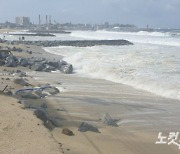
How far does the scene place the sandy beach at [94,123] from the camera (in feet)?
26.0

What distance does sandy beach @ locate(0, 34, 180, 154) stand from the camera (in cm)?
794

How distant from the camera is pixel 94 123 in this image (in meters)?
10.2

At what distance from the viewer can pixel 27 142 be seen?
7754 mm

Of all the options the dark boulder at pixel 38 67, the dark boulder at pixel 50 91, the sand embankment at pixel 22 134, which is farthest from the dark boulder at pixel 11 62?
the sand embankment at pixel 22 134

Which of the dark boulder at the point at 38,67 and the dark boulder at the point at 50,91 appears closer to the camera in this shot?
the dark boulder at the point at 50,91

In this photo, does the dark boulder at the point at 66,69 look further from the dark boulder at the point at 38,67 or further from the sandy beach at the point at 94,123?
the sandy beach at the point at 94,123

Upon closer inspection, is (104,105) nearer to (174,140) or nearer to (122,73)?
(174,140)

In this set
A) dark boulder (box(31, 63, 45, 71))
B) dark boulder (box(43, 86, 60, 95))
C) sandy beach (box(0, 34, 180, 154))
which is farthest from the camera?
dark boulder (box(31, 63, 45, 71))

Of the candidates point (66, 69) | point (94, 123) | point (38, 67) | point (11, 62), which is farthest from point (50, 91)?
point (11, 62)

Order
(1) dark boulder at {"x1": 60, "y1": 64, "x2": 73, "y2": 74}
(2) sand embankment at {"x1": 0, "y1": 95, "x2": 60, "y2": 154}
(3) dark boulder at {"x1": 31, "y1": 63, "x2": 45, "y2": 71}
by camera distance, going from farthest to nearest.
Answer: (3) dark boulder at {"x1": 31, "y1": 63, "x2": 45, "y2": 71} < (1) dark boulder at {"x1": 60, "y1": 64, "x2": 73, "y2": 74} < (2) sand embankment at {"x1": 0, "y1": 95, "x2": 60, "y2": 154}

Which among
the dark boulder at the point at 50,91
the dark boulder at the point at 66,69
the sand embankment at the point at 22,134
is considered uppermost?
the sand embankment at the point at 22,134

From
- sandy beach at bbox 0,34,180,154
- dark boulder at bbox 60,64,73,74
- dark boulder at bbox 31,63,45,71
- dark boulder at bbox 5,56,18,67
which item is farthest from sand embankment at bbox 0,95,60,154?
dark boulder at bbox 5,56,18,67

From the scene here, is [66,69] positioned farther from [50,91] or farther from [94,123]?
[94,123]

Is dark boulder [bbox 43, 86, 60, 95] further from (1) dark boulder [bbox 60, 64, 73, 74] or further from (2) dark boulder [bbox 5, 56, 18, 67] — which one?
(2) dark boulder [bbox 5, 56, 18, 67]
